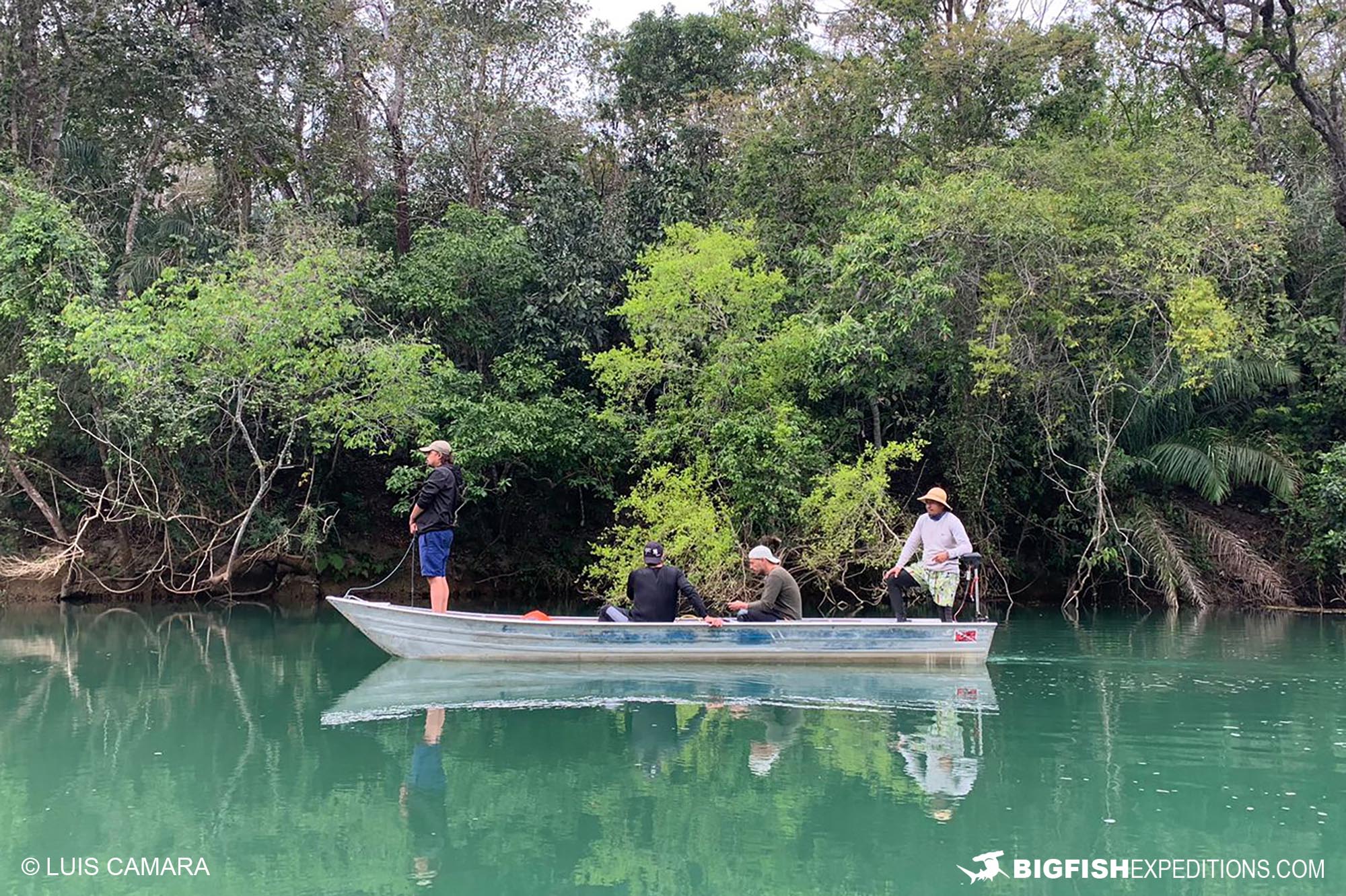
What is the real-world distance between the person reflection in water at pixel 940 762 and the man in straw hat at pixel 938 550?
2.11m

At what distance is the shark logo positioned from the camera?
4.95m

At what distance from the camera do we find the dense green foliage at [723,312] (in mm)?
14969

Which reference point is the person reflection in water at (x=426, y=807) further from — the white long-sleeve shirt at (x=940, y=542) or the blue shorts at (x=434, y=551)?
the white long-sleeve shirt at (x=940, y=542)

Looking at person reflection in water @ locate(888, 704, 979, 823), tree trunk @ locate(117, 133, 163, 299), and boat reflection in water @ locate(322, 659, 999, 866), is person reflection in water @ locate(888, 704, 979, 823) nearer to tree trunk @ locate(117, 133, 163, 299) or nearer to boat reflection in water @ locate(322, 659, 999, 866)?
boat reflection in water @ locate(322, 659, 999, 866)

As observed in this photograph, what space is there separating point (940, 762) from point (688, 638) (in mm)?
3729

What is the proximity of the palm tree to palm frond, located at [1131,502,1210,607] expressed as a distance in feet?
0.04

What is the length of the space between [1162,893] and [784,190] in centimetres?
1416

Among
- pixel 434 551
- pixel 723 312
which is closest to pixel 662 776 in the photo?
pixel 434 551

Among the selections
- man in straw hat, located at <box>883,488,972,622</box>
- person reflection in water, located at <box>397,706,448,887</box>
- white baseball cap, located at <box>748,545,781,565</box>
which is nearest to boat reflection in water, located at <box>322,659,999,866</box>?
person reflection in water, located at <box>397,706,448,887</box>

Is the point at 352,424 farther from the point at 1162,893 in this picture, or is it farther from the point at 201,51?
the point at 1162,893

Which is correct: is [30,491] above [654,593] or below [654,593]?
above

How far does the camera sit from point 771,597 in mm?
10445

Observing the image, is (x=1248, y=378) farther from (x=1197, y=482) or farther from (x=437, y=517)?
(x=437, y=517)

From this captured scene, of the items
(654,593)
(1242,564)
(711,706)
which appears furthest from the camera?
(1242,564)
